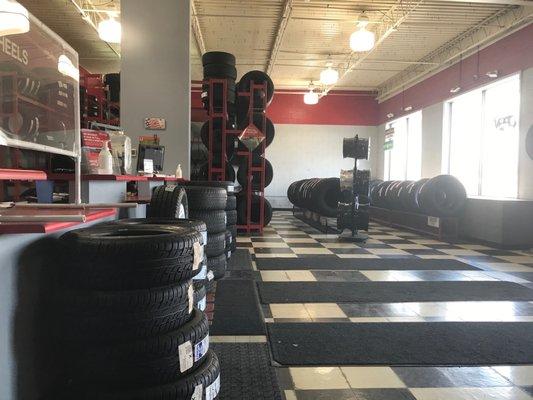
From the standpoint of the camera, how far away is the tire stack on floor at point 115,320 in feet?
4.17

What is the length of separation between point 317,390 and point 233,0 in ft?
21.5

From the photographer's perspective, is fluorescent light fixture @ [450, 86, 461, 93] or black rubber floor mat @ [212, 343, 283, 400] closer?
black rubber floor mat @ [212, 343, 283, 400]

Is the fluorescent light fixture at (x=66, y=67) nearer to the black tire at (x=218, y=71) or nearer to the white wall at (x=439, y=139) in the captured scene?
the black tire at (x=218, y=71)

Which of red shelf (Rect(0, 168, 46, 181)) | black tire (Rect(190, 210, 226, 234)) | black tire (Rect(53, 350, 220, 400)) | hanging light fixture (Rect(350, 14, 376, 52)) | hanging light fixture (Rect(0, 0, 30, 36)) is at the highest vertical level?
hanging light fixture (Rect(350, 14, 376, 52))

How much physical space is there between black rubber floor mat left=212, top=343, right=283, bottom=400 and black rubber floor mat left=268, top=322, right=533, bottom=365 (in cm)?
11

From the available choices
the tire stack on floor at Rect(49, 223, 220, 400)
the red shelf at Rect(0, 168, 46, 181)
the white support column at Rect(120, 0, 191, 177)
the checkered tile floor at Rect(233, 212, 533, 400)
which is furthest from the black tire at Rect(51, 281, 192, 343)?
the white support column at Rect(120, 0, 191, 177)

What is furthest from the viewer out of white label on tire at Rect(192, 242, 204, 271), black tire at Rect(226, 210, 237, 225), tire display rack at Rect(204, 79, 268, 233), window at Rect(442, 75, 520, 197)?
window at Rect(442, 75, 520, 197)

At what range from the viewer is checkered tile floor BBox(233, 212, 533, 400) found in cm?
186

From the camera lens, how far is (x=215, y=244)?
11.0 ft

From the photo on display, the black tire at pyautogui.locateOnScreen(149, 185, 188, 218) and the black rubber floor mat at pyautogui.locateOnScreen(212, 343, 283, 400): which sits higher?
the black tire at pyautogui.locateOnScreen(149, 185, 188, 218)

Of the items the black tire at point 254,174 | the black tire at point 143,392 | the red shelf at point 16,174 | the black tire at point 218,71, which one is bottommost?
the black tire at point 143,392

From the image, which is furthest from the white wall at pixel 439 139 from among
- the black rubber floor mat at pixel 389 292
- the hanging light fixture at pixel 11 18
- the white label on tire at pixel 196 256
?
the hanging light fixture at pixel 11 18

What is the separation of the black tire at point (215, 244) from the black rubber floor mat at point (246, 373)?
3.58ft

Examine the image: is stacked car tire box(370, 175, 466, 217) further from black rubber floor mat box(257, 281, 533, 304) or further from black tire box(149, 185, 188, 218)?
black tire box(149, 185, 188, 218)
